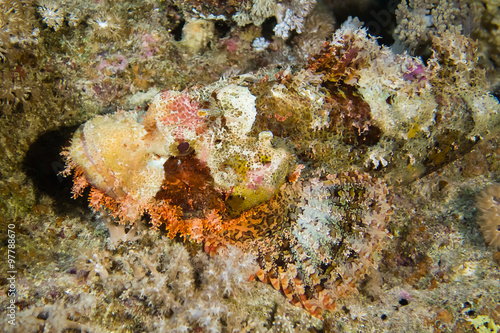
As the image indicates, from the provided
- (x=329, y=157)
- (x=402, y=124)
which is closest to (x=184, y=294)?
(x=329, y=157)

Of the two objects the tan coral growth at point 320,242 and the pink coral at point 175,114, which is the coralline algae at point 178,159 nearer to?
the pink coral at point 175,114

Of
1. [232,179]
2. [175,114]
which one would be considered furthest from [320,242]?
[175,114]

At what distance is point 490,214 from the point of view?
391 centimetres

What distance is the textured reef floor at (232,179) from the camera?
9.20 ft

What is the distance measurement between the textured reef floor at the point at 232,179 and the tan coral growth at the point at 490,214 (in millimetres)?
21

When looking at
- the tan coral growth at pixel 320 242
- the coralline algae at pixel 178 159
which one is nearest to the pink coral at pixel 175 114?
the coralline algae at pixel 178 159

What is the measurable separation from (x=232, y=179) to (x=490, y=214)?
346 cm

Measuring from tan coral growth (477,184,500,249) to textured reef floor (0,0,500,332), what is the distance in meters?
0.02

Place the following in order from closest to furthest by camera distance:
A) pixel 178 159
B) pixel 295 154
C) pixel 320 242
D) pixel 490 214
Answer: pixel 178 159 < pixel 295 154 < pixel 320 242 < pixel 490 214

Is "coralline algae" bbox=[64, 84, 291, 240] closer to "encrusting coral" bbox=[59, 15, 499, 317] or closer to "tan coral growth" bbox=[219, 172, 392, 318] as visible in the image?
"encrusting coral" bbox=[59, 15, 499, 317]

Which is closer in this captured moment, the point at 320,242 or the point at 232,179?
the point at 232,179

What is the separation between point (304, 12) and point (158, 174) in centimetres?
331

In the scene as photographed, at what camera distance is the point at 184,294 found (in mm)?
3223

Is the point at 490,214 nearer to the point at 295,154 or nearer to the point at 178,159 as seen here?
the point at 295,154
